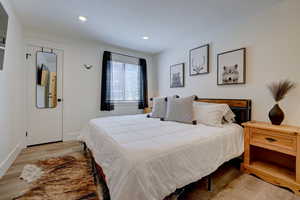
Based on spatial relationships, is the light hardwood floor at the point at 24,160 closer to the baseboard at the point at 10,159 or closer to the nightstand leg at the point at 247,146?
the baseboard at the point at 10,159

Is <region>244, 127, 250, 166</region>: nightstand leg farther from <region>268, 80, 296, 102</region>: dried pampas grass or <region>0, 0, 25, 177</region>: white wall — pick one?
<region>0, 0, 25, 177</region>: white wall

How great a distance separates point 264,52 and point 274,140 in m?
1.30

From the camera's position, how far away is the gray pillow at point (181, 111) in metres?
2.24

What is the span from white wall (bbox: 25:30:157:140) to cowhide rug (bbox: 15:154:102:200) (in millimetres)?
1248

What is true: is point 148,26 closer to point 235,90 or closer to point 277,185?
point 235,90

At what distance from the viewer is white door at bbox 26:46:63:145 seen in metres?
2.98

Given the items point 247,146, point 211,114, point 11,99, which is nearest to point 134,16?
point 211,114

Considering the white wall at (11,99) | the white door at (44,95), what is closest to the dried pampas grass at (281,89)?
the white wall at (11,99)

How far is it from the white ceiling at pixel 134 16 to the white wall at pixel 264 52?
19cm

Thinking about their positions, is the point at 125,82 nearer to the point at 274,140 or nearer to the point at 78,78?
the point at 78,78

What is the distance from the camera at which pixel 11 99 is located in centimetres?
221

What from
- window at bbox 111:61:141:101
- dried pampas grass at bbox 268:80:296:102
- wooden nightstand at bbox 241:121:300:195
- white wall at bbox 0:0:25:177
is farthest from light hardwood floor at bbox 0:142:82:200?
dried pampas grass at bbox 268:80:296:102

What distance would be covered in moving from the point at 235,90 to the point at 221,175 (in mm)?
1426

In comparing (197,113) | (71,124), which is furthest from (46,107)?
(197,113)
